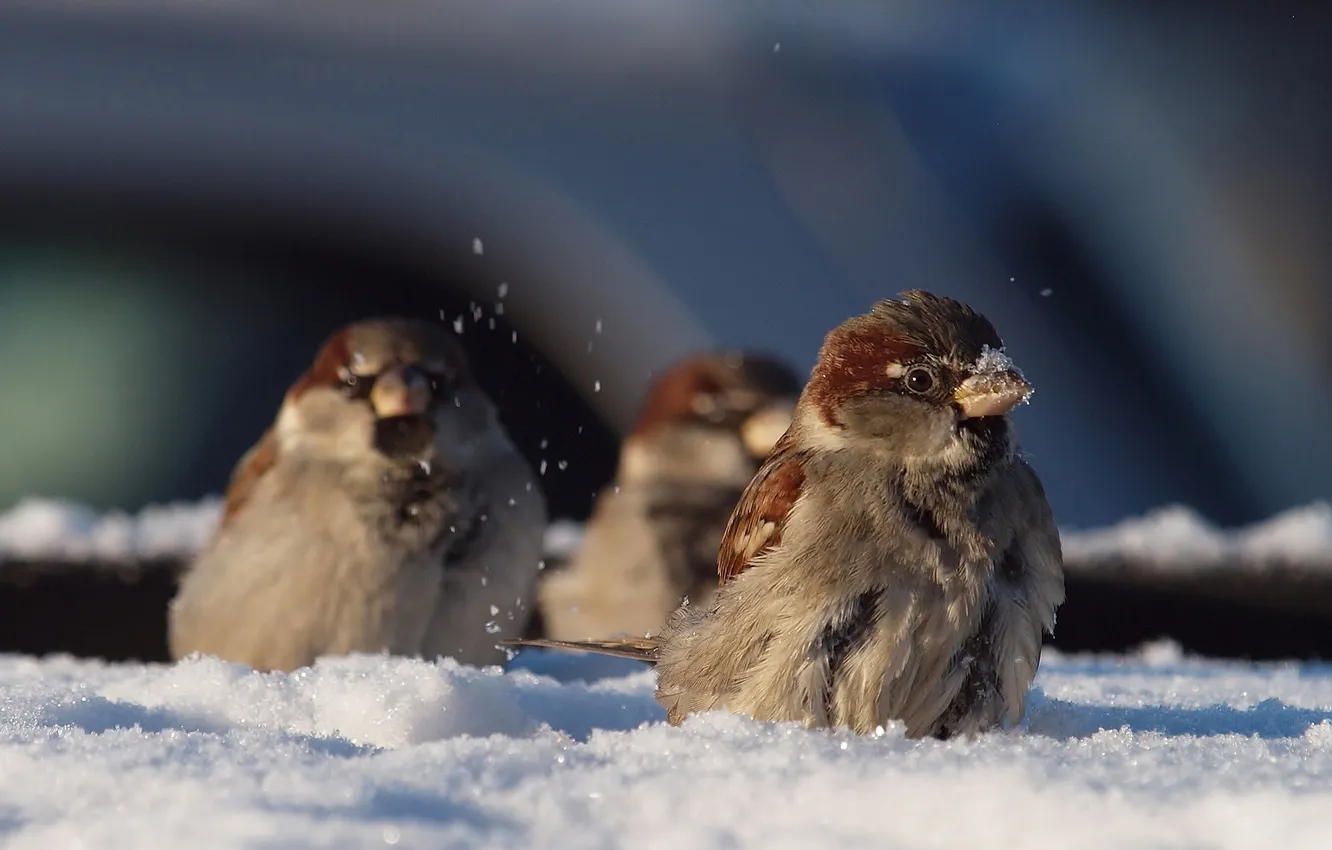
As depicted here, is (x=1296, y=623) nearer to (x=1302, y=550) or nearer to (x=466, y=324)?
(x=1302, y=550)

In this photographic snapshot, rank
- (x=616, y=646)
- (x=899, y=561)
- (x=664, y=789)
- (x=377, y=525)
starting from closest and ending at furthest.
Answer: (x=664, y=789), (x=899, y=561), (x=616, y=646), (x=377, y=525)

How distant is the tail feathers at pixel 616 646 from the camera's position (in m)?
1.99

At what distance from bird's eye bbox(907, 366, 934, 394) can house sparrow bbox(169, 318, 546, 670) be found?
1222 mm

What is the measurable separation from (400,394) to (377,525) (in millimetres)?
267

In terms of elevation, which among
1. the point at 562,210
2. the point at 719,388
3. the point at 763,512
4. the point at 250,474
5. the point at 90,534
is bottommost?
the point at 90,534

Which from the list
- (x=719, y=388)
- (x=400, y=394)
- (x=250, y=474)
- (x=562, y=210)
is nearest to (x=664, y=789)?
(x=400, y=394)

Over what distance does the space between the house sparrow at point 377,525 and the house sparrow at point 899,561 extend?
105 centimetres

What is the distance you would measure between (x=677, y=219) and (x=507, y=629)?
125 centimetres

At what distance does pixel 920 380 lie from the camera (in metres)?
1.75

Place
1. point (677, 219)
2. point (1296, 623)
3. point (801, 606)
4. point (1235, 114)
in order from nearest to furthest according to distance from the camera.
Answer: point (801, 606), point (1296, 623), point (677, 219), point (1235, 114)

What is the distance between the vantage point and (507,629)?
2.88 metres

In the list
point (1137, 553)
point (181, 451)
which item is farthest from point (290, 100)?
point (1137, 553)

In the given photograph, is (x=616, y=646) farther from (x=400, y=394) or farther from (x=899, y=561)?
(x=400, y=394)

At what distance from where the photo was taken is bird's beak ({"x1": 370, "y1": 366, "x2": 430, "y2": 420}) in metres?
2.92
